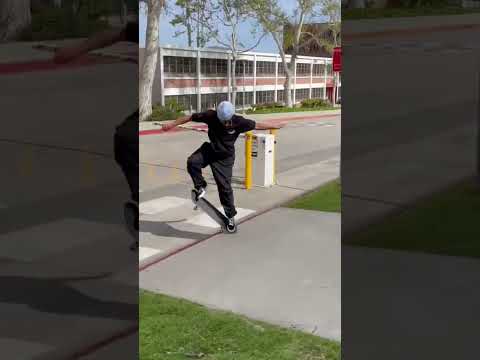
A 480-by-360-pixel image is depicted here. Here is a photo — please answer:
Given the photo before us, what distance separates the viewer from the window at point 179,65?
1444 inches

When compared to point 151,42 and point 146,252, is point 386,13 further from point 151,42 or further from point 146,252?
point 151,42

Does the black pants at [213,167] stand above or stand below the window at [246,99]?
below

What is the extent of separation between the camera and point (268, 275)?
558 cm

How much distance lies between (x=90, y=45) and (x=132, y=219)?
0.95 metres

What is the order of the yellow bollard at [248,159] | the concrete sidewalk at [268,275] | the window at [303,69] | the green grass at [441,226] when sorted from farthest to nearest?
the window at [303,69] < the yellow bollard at [248,159] < the concrete sidewalk at [268,275] < the green grass at [441,226]

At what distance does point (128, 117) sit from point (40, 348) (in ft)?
4.22

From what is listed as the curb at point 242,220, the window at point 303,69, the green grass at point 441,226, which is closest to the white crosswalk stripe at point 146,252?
the curb at point 242,220

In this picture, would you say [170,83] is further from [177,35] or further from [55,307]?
[55,307]

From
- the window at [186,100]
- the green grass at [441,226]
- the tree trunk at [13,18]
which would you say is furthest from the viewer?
the window at [186,100]

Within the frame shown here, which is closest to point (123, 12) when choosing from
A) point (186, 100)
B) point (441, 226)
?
point (441, 226)

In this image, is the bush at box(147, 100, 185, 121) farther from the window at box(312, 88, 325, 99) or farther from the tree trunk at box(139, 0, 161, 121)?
the window at box(312, 88, 325, 99)

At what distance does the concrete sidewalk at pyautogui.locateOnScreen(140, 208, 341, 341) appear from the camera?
470cm

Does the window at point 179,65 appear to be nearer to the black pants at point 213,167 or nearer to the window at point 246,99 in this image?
the window at point 246,99

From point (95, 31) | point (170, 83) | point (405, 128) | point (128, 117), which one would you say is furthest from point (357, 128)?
point (170, 83)
